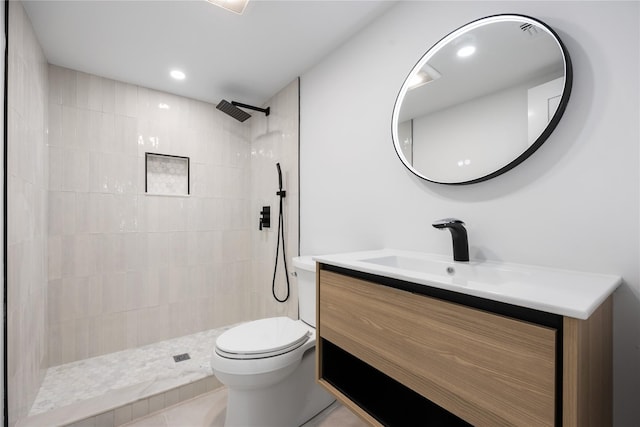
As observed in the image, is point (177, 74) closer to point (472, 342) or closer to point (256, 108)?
point (256, 108)

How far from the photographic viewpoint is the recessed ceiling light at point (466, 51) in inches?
47.7

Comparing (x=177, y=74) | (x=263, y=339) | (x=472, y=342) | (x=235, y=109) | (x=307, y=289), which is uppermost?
(x=177, y=74)

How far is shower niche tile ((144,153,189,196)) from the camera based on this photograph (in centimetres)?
246

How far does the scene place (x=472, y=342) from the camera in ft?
2.45

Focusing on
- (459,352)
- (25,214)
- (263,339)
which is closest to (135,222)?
(25,214)

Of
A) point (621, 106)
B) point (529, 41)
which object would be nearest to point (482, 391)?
point (621, 106)

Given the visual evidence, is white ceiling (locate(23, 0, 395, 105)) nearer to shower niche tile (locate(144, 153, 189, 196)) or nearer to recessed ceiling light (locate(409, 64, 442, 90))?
recessed ceiling light (locate(409, 64, 442, 90))

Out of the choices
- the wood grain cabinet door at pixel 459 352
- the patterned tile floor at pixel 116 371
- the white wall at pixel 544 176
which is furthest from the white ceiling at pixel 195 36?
the patterned tile floor at pixel 116 371

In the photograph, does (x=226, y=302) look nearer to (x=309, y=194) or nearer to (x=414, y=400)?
(x=309, y=194)

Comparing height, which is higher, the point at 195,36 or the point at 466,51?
the point at 195,36

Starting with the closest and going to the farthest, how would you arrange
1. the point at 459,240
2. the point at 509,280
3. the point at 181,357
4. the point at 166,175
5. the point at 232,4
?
the point at 509,280 → the point at 459,240 → the point at 232,4 → the point at 181,357 → the point at 166,175

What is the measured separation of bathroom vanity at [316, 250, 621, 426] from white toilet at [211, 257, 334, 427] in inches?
13.0

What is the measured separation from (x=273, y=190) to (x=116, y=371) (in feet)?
5.60

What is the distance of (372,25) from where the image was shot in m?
1.66
